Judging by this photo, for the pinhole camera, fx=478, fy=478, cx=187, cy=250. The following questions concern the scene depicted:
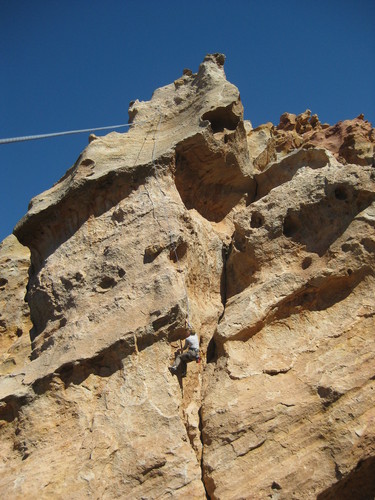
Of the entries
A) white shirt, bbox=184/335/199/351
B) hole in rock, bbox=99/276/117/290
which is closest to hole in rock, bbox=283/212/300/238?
white shirt, bbox=184/335/199/351

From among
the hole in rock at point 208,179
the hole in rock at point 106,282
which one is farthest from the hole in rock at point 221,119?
the hole in rock at point 106,282

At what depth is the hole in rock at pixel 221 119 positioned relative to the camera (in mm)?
9791

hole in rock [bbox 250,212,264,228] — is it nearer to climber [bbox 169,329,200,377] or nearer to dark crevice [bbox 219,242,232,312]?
dark crevice [bbox 219,242,232,312]

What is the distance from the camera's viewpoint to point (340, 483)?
5.55m

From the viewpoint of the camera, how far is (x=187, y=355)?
6.82 m

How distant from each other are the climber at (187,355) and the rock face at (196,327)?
14 centimetres

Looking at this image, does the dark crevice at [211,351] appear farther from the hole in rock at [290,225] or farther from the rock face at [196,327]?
the hole in rock at [290,225]

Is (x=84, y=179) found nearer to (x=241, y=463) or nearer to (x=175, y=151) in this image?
(x=175, y=151)

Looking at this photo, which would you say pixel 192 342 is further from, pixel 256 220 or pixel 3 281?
pixel 3 281

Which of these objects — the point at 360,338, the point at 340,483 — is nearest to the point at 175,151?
the point at 360,338

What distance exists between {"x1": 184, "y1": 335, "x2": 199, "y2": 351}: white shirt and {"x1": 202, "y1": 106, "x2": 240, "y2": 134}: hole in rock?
15.9ft

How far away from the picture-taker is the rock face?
5895 mm

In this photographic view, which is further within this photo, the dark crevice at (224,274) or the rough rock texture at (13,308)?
the rough rock texture at (13,308)

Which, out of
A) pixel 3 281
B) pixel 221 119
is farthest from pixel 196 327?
pixel 3 281
